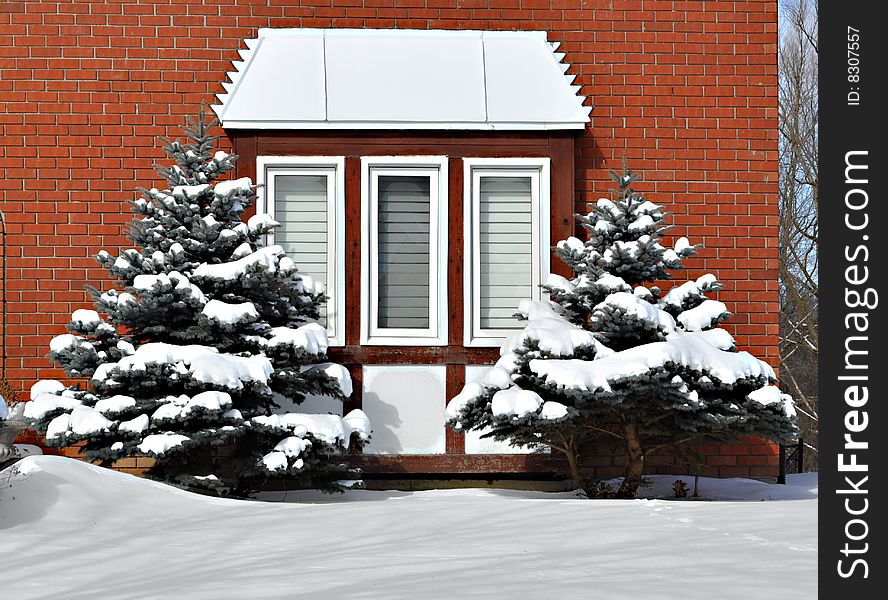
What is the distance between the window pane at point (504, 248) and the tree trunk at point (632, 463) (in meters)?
1.74

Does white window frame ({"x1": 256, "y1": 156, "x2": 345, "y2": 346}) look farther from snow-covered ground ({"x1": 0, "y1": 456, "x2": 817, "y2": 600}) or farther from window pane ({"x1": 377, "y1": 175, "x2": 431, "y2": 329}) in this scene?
snow-covered ground ({"x1": 0, "y1": 456, "x2": 817, "y2": 600})

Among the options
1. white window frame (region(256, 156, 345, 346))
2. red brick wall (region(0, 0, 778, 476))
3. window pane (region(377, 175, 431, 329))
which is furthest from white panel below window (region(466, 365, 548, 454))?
red brick wall (region(0, 0, 778, 476))

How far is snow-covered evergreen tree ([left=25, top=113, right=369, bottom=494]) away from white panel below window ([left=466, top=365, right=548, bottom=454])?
144cm

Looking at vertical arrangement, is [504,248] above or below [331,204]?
below

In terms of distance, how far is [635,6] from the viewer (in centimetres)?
1177

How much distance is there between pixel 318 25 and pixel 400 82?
1.13 meters

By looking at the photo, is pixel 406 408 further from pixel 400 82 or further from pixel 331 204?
pixel 400 82

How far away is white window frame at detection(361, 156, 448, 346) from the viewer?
11117 millimetres

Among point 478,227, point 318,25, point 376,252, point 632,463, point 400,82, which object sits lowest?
point 632,463

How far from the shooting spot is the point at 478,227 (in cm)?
1120

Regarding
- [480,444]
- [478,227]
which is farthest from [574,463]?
[478,227]

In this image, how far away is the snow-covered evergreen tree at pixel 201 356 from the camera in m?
9.41

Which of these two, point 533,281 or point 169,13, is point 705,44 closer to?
point 533,281
